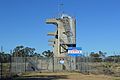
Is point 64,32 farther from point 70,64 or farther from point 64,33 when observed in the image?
point 70,64

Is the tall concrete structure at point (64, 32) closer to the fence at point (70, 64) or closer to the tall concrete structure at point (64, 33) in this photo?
the tall concrete structure at point (64, 33)

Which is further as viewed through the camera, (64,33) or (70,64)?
(64,33)

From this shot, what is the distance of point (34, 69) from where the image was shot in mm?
63500

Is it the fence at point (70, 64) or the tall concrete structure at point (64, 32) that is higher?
the tall concrete structure at point (64, 32)

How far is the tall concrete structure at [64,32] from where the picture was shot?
70.9m

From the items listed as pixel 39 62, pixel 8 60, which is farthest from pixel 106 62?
pixel 8 60

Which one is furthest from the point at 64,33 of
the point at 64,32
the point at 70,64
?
the point at 70,64

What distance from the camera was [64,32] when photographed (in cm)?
7169

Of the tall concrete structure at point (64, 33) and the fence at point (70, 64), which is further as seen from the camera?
the tall concrete structure at point (64, 33)

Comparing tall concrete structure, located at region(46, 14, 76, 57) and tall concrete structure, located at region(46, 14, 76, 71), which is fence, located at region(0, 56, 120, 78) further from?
tall concrete structure, located at region(46, 14, 76, 57)

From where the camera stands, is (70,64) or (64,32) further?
(64,32)

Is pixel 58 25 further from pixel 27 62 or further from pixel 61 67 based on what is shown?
pixel 27 62

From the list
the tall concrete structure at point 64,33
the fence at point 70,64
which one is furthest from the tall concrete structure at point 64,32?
the fence at point 70,64

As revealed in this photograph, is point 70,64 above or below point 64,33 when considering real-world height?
below
